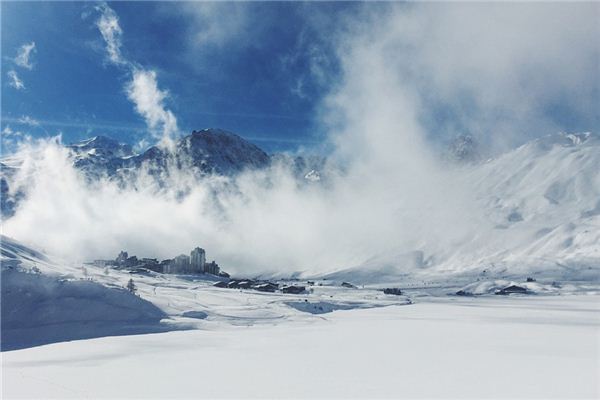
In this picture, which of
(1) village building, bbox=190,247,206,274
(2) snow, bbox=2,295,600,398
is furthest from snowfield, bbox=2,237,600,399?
(1) village building, bbox=190,247,206,274

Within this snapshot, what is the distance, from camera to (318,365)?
27.1 meters

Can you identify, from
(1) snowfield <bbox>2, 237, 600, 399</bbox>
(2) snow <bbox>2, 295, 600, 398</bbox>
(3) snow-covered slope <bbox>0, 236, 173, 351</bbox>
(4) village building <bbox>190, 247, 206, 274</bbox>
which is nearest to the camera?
(2) snow <bbox>2, 295, 600, 398</bbox>

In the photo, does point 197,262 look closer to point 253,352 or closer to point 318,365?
point 253,352

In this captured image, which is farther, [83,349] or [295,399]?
[83,349]

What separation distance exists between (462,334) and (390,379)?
67.7ft

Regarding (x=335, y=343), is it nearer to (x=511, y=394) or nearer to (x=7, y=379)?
(x=511, y=394)

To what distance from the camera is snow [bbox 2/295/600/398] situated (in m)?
21.6

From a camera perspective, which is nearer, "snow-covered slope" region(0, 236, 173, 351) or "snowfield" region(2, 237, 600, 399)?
"snowfield" region(2, 237, 600, 399)

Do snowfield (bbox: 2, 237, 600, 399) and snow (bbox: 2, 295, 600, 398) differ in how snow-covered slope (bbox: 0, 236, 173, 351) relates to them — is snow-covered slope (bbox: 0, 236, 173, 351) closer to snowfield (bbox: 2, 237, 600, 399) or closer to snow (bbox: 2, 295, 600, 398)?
snowfield (bbox: 2, 237, 600, 399)

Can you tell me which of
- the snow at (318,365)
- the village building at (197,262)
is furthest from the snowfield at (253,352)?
the village building at (197,262)

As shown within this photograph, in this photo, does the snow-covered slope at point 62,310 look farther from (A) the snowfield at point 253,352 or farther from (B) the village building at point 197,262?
→ (B) the village building at point 197,262

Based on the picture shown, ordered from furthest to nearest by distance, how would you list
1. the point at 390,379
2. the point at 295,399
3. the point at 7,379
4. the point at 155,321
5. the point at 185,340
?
the point at 155,321 < the point at 185,340 < the point at 7,379 < the point at 390,379 < the point at 295,399

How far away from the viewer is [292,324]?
174 feet

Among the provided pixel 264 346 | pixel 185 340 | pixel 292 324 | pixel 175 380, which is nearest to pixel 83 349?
pixel 185 340
